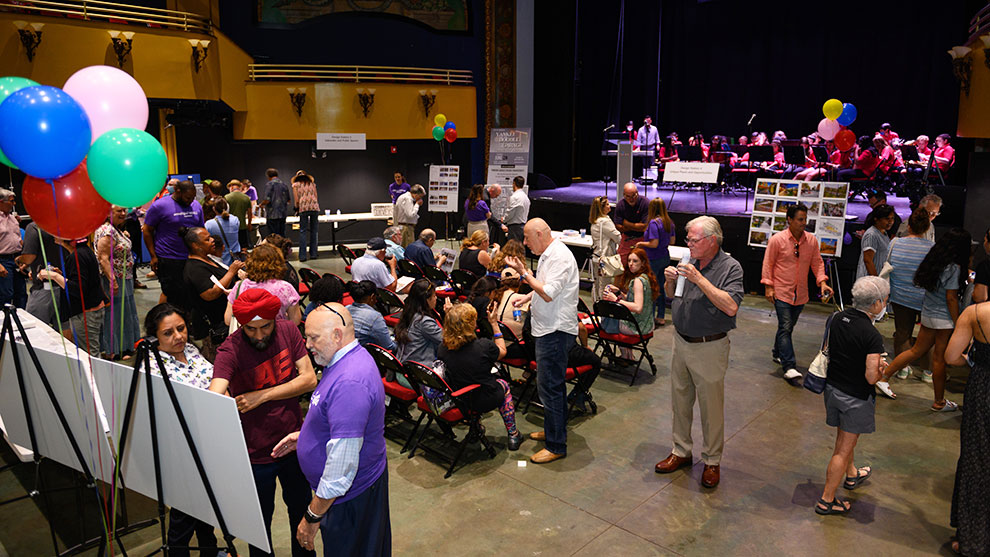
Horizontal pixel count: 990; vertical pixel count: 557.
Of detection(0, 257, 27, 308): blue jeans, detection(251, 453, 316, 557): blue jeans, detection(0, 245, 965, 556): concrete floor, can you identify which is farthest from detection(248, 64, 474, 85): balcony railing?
detection(251, 453, 316, 557): blue jeans

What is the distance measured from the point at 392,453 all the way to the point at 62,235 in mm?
2744

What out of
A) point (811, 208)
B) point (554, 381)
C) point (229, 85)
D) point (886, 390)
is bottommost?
point (886, 390)

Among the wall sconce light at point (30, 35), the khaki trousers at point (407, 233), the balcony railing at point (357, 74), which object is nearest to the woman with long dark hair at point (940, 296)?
the khaki trousers at point (407, 233)

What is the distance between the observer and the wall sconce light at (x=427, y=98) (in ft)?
52.0

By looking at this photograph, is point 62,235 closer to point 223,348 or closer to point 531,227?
point 223,348

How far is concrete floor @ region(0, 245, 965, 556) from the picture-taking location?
383cm

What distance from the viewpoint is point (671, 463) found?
4.63 meters

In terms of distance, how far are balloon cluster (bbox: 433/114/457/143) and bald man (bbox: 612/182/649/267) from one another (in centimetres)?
760

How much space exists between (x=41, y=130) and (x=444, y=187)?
37.9ft

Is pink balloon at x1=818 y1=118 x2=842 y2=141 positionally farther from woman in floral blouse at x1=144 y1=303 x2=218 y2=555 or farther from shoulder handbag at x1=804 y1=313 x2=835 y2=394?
woman in floral blouse at x1=144 y1=303 x2=218 y2=555

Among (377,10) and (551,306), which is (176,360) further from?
(377,10)

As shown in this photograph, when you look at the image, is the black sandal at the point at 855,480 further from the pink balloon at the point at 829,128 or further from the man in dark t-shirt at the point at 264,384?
the pink balloon at the point at 829,128

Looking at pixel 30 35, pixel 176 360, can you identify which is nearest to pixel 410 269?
pixel 176 360

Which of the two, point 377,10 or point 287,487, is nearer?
point 287,487
